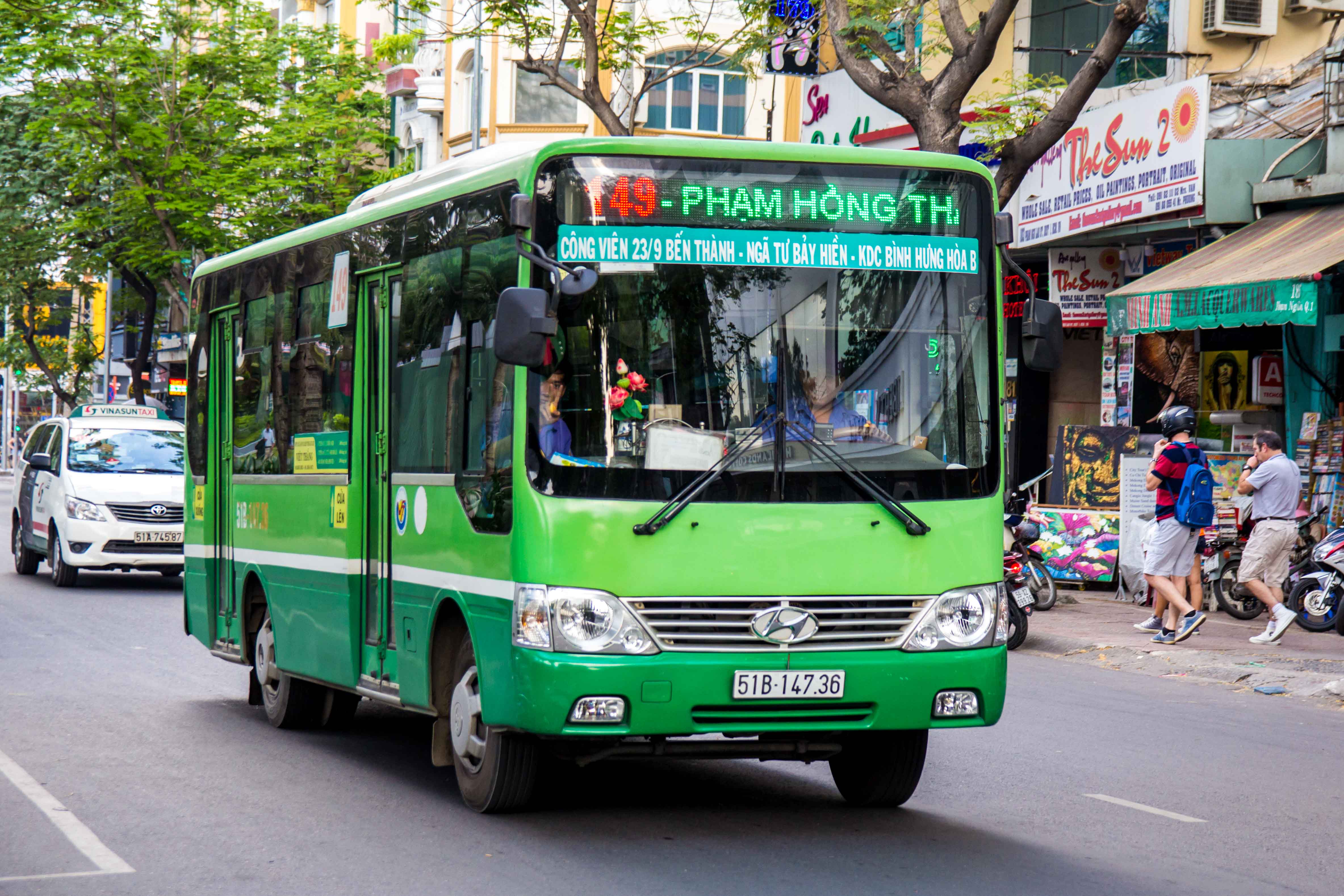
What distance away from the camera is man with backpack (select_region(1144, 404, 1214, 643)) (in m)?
14.1

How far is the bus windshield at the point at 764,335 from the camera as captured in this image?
6.57 meters

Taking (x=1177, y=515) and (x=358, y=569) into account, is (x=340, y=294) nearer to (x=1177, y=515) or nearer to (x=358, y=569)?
(x=358, y=569)

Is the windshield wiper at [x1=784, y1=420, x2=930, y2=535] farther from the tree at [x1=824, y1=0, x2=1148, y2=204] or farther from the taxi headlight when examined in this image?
the taxi headlight

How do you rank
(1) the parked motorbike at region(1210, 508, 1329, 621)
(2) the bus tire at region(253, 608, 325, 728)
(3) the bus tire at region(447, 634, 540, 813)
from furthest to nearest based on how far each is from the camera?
(1) the parked motorbike at region(1210, 508, 1329, 621)
(2) the bus tire at region(253, 608, 325, 728)
(3) the bus tire at region(447, 634, 540, 813)

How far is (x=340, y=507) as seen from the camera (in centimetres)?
853

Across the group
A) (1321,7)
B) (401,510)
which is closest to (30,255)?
(1321,7)

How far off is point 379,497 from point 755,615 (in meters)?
2.31

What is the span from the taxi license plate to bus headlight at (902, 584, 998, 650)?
13396 millimetres

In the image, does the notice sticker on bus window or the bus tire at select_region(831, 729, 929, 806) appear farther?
the notice sticker on bus window

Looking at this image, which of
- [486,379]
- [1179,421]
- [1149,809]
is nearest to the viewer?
[486,379]

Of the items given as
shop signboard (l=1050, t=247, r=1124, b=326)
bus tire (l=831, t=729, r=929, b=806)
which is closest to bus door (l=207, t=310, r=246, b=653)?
bus tire (l=831, t=729, r=929, b=806)

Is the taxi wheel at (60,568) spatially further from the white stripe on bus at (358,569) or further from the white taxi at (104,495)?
the white stripe on bus at (358,569)

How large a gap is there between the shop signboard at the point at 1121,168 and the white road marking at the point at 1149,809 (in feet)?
36.0

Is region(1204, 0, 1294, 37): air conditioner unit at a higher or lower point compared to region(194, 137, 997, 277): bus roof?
higher
